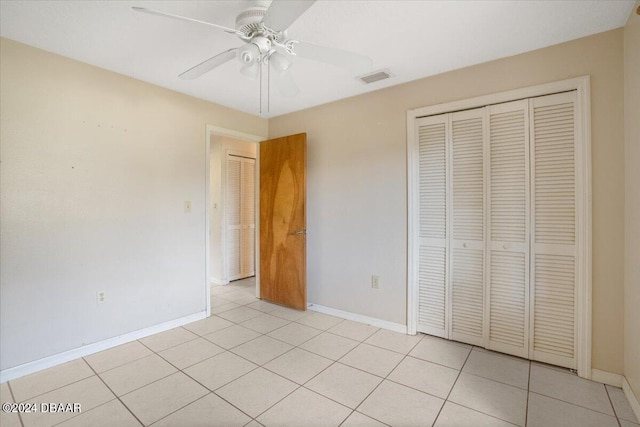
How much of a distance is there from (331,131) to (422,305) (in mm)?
2143

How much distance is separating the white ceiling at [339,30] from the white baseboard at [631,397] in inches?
93.4

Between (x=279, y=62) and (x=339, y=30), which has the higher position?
(x=339, y=30)

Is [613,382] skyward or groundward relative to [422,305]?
groundward

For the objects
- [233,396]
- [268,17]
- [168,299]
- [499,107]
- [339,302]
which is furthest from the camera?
[339,302]

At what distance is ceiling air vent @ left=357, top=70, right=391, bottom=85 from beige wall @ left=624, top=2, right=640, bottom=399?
5.22ft

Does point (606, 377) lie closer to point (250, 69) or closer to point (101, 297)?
point (250, 69)

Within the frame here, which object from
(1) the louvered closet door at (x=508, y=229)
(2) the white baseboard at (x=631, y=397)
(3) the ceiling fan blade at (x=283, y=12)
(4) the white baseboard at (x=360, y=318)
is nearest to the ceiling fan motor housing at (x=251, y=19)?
(3) the ceiling fan blade at (x=283, y=12)

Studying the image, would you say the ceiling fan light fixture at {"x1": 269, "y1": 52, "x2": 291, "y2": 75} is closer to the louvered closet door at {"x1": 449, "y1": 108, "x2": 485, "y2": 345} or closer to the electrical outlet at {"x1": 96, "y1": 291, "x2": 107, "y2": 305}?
the louvered closet door at {"x1": 449, "y1": 108, "x2": 485, "y2": 345}

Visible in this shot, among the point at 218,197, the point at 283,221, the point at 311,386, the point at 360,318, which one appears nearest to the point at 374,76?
the point at 283,221

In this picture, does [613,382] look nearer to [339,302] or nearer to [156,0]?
[339,302]

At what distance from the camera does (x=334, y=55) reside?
1.71 m

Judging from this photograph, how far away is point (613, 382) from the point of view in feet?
6.65

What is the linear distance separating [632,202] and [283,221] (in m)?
3.06

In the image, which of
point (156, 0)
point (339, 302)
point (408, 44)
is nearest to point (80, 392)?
point (339, 302)
